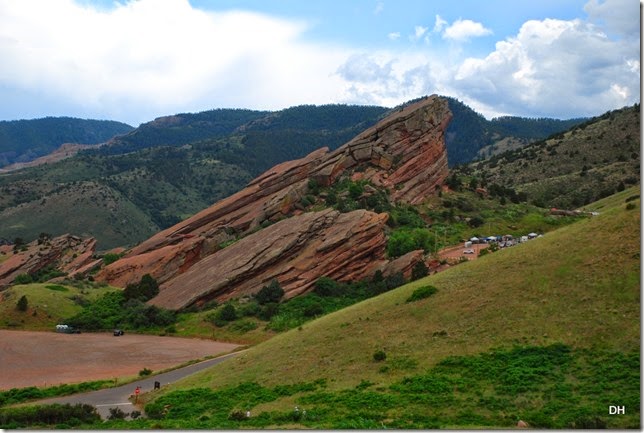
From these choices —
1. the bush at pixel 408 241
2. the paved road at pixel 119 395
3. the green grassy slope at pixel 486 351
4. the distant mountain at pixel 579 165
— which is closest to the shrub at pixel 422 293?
the green grassy slope at pixel 486 351

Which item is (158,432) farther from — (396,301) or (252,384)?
(396,301)

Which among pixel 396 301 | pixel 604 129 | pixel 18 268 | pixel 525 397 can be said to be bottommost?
pixel 525 397

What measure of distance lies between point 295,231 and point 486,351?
4187 centimetres

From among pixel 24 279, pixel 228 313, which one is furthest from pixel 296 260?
pixel 24 279

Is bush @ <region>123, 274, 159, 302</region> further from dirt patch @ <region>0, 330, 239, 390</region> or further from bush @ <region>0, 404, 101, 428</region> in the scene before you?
bush @ <region>0, 404, 101, 428</region>

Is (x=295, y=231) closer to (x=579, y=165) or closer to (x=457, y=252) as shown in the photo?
(x=457, y=252)

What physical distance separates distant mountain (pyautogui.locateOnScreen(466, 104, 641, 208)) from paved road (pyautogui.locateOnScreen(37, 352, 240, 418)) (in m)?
88.2

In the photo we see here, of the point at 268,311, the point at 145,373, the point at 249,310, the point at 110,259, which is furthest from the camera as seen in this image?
the point at 110,259

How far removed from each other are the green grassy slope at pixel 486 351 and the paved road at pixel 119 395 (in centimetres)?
320

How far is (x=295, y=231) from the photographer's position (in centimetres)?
6831

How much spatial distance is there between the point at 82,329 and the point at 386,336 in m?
44.4

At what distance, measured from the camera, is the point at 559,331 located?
28031 millimetres


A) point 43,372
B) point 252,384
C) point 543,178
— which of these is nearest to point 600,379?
point 252,384

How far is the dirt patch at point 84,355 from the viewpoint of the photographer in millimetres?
45562
